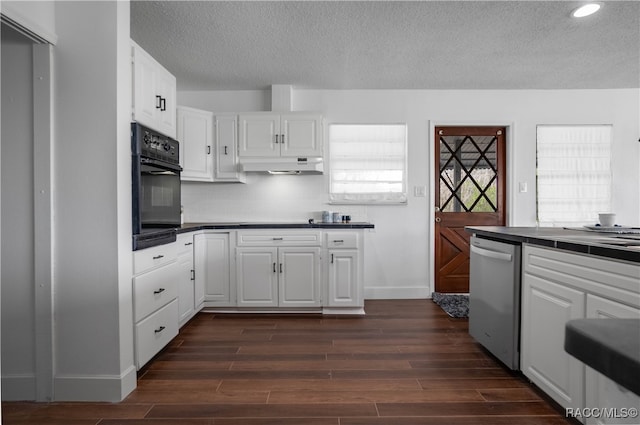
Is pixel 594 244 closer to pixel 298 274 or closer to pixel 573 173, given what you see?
pixel 298 274

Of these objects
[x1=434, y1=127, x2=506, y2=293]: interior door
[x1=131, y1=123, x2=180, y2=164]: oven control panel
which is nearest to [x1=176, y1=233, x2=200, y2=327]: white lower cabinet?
[x1=131, y1=123, x2=180, y2=164]: oven control panel

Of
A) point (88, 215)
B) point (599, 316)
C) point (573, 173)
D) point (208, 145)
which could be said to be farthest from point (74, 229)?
point (573, 173)

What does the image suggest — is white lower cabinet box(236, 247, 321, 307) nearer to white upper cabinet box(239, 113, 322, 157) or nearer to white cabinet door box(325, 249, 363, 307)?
white cabinet door box(325, 249, 363, 307)

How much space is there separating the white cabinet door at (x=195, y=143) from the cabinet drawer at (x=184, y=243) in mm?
791

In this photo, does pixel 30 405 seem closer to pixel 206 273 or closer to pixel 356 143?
pixel 206 273

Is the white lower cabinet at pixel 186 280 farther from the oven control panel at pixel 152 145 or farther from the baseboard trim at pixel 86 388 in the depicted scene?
the baseboard trim at pixel 86 388

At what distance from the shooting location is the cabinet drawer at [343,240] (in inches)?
137

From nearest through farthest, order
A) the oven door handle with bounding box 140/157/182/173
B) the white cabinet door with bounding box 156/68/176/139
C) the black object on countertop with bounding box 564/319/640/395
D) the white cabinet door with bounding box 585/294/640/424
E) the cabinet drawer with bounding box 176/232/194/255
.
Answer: the black object on countertop with bounding box 564/319/640/395 → the white cabinet door with bounding box 585/294/640/424 → the oven door handle with bounding box 140/157/182/173 → the white cabinet door with bounding box 156/68/176/139 → the cabinet drawer with bounding box 176/232/194/255

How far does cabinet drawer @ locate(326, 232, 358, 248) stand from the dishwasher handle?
1.14m

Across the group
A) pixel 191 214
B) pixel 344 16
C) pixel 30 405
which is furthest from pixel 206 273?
pixel 344 16

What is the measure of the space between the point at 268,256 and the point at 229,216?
0.96 m

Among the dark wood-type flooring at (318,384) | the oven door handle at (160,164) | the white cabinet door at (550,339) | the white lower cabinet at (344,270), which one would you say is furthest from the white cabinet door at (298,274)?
the white cabinet door at (550,339)

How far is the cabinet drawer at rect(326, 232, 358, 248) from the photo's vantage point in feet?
11.4

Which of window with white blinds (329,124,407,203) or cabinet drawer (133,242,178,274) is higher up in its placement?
window with white blinds (329,124,407,203)
